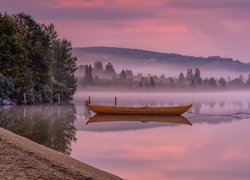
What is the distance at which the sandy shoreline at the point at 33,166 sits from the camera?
14.8 metres

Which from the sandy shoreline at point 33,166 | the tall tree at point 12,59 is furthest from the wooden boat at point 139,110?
the sandy shoreline at point 33,166

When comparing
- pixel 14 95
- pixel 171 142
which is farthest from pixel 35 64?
pixel 171 142

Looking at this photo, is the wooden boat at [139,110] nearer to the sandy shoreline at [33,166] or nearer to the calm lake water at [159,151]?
the calm lake water at [159,151]

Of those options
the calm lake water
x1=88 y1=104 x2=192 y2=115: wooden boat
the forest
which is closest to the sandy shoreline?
the calm lake water

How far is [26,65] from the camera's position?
91.4 metres

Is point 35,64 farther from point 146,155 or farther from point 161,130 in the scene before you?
point 146,155

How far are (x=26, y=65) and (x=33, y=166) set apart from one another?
7780 cm

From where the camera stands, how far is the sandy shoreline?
14.8 m

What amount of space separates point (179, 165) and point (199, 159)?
3.23m

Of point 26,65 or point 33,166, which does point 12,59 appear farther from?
point 33,166

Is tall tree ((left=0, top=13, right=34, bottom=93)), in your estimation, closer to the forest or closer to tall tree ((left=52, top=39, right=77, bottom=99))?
the forest

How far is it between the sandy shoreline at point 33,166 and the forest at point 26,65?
2731 inches

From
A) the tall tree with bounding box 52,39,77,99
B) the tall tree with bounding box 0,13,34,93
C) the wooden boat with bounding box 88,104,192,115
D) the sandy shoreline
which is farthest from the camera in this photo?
the tall tree with bounding box 52,39,77,99

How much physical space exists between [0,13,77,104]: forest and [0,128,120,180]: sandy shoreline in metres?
69.4
